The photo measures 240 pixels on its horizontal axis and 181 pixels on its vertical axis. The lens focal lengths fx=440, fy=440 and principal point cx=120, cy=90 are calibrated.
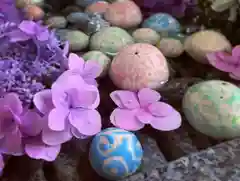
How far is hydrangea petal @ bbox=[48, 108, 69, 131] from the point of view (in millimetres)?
522

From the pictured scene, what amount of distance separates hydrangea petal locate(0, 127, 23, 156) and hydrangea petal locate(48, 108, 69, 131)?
43 millimetres

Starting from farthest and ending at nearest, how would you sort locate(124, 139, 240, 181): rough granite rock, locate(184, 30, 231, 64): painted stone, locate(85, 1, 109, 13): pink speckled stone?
locate(85, 1, 109, 13): pink speckled stone < locate(184, 30, 231, 64): painted stone < locate(124, 139, 240, 181): rough granite rock

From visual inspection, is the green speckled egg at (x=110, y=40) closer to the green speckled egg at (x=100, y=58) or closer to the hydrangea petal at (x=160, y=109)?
the green speckled egg at (x=100, y=58)

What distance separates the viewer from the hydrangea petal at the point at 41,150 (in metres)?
0.53

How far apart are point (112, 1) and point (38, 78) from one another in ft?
1.24

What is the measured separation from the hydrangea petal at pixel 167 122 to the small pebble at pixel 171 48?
0.18 meters

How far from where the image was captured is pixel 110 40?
0.75m

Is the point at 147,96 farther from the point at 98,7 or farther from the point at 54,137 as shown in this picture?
the point at 98,7

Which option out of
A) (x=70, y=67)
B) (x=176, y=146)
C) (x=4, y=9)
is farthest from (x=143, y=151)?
(x=4, y=9)

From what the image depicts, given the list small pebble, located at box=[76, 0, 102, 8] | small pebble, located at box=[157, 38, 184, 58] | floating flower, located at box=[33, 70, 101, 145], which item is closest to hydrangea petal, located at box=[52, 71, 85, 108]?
floating flower, located at box=[33, 70, 101, 145]

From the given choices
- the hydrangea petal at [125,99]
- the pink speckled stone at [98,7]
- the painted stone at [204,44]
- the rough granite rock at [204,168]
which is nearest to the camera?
the rough granite rock at [204,168]

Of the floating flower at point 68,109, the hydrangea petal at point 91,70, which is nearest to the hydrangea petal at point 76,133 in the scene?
the floating flower at point 68,109

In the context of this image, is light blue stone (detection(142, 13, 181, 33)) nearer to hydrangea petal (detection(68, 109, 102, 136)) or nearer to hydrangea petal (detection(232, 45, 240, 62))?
hydrangea petal (detection(232, 45, 240, 62))

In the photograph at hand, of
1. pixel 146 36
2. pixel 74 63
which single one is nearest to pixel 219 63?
pixel 146 36
